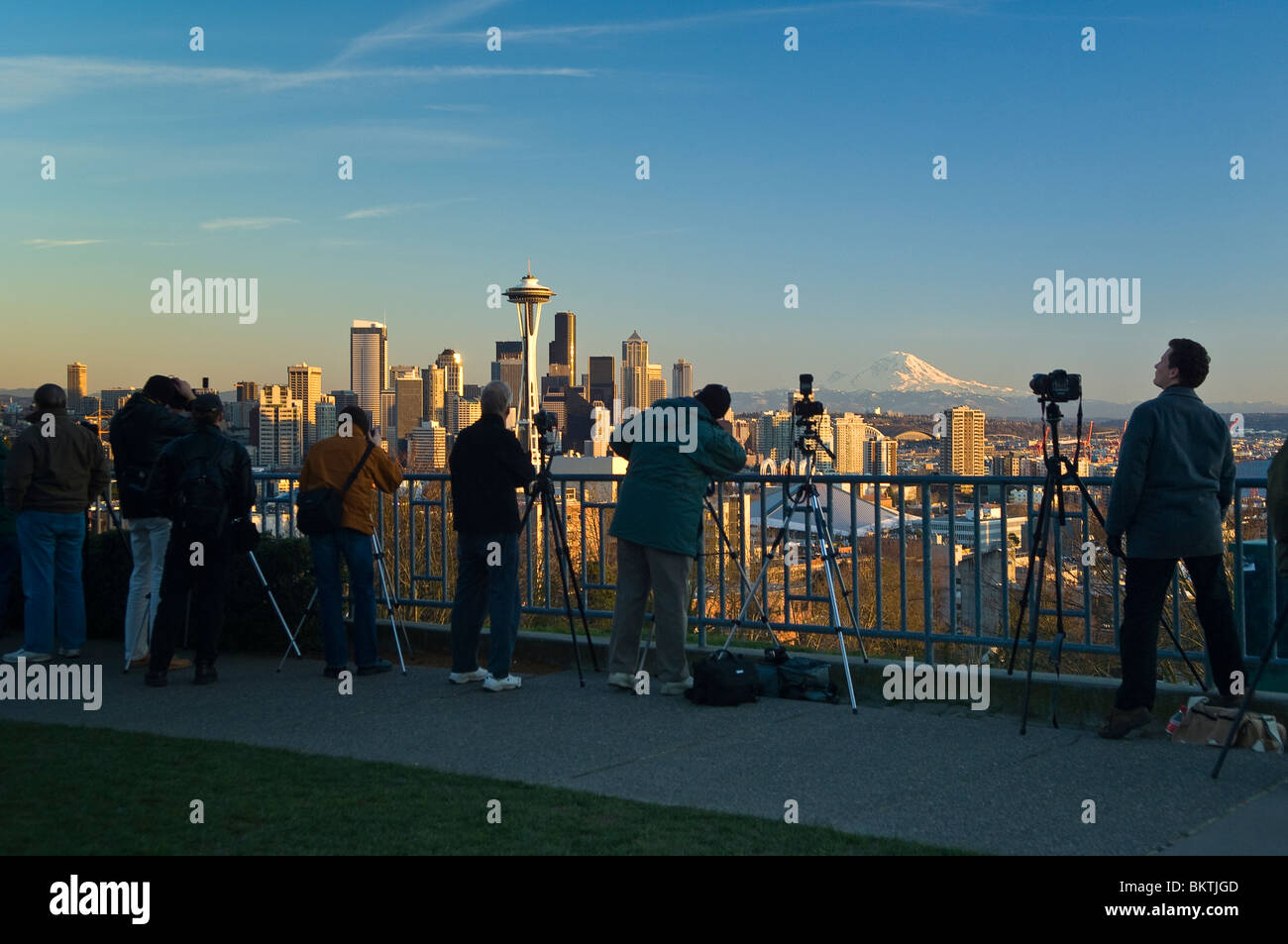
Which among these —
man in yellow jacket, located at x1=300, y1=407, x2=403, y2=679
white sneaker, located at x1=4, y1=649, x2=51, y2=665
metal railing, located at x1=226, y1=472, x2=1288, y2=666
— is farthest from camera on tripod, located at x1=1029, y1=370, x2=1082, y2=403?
white sneaker, located at x1=4, y1=649, x2=51, y2=665

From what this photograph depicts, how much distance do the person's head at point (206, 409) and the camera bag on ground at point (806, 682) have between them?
498cm

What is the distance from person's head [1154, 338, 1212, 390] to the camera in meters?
7.82

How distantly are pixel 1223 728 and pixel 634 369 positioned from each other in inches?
2232

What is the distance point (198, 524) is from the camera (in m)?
10.1

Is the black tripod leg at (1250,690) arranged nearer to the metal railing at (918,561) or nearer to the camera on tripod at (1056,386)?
the metal railing at (918,561)

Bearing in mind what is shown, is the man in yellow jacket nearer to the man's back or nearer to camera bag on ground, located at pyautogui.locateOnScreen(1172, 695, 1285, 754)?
the man's back

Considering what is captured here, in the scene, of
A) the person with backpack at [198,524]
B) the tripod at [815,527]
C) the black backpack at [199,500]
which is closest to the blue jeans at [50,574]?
the person with backpack at [198,524]

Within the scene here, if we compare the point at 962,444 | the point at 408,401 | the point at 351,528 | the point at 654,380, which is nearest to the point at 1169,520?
the point at 962,444

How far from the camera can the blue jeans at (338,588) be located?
10.5m

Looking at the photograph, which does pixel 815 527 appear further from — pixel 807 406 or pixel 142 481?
pixel 142 481

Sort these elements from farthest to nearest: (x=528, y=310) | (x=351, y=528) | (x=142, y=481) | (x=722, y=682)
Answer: (x=528, y=310)
(x=142, y=481)
(x=351, y=528)
(x=722, y=682)

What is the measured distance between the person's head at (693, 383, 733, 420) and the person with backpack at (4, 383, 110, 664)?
5.63 metres

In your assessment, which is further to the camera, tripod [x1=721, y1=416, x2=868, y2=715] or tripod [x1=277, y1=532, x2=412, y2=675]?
tripod [x1=277, y1=532, x2=412, y2=675]

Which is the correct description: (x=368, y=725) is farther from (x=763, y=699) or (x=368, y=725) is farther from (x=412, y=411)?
(x=412, y=411)
